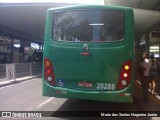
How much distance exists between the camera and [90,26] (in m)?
8.80

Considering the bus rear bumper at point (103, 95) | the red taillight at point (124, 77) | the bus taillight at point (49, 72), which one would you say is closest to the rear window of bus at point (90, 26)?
the bus taillight at point (49, 72)

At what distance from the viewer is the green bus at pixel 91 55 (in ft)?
27.6

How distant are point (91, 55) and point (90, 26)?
819 millimetres

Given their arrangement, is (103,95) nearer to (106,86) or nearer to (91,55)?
(106,86)

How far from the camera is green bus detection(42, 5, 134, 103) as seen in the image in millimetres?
8424

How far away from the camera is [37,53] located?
4847cm

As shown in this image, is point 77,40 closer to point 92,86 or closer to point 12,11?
point 92,86

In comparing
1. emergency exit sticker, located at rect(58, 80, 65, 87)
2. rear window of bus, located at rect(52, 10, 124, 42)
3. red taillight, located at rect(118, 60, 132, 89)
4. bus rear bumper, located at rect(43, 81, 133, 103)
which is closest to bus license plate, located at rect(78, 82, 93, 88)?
bus rear bumper, located at rect(43, 81, 133, 103)

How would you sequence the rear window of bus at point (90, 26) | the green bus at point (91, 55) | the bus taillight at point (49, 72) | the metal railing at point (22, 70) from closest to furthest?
the green bus at point (91, 55)
the rear window of bus at point (90, 26)
the bus taillight at point (49, 72)
the metal railing at point (22, 70)

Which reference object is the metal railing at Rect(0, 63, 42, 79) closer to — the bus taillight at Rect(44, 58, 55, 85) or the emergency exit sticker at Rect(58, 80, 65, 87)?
the bus taillight at Rect(44, 58, 55, 85)

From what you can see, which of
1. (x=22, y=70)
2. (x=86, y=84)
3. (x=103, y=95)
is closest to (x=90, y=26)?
(x=86, y=84)

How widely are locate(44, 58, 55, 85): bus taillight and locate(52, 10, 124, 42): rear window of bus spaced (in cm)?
69

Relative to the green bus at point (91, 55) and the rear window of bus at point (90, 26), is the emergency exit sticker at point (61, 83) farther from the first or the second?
the rear window of bus at point (90, 26)

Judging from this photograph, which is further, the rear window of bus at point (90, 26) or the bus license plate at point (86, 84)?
the rear window of bus at point (90, 26)
